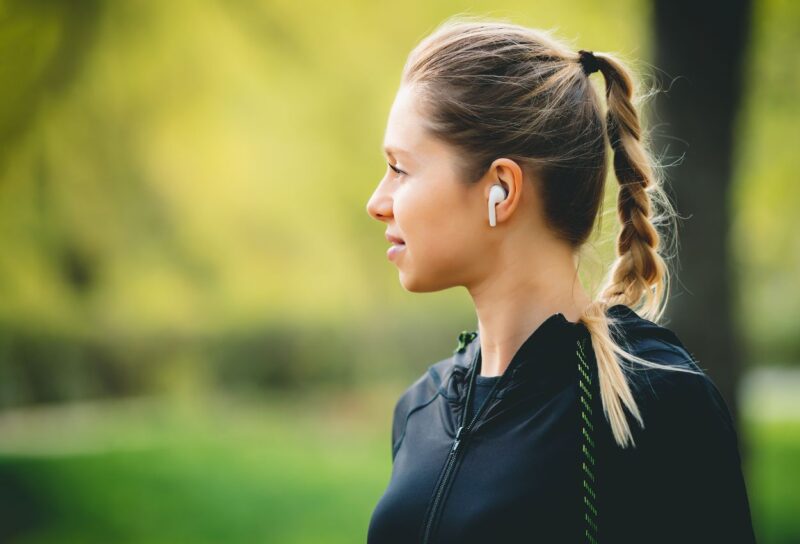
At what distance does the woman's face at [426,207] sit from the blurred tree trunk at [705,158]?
2562mm

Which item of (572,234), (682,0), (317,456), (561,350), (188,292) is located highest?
(682,0)

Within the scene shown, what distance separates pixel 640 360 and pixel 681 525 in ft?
1.07

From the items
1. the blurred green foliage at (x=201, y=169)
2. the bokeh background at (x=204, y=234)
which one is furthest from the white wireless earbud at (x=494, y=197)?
the blurred green foliage at (x=201, y=169)

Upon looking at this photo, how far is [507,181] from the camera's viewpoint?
1.89 m

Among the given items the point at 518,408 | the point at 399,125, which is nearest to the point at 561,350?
the point at 518,408

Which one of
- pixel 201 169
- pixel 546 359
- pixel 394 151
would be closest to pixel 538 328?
pixel 546 359

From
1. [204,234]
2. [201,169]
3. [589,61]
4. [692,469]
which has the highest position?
[201,169]

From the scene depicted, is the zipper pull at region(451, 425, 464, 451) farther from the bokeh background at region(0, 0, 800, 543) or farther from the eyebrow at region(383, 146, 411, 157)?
the bokeh background at region(0, 0, 800, 543)

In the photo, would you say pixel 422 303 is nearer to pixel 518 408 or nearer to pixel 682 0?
pixel 682 0

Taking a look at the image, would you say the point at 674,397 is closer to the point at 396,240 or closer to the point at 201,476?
the point at 396,240

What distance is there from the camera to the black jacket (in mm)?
1643

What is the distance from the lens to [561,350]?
6.11 ft

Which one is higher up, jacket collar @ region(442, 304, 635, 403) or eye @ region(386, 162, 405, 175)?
eye @ region(386, 162, 405, 175)

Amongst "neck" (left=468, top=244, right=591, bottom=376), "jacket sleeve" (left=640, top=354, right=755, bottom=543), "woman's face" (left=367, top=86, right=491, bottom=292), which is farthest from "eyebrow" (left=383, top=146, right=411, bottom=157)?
"jacket sleeve" (left=640, top=354, right=755, bottom=543)
